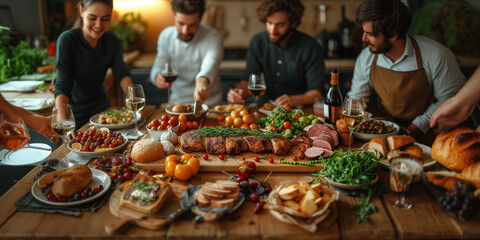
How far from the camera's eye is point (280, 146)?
1.81 metres

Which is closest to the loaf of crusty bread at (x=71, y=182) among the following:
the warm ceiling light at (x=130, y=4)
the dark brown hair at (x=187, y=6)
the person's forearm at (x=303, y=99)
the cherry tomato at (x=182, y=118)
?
the cherry tomato at (x=182, y=118)

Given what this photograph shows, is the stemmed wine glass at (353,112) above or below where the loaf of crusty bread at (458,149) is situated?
above

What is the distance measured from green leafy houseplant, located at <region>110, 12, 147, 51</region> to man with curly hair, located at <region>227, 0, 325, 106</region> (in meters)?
2.13

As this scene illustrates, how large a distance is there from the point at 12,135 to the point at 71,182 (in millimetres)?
347

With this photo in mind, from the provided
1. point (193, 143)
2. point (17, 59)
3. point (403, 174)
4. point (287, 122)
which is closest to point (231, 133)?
point (193, 143)

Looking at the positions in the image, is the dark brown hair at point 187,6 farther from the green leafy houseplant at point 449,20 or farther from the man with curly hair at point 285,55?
the green leafy houseplant at point 449,20

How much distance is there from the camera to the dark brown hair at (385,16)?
8.11 ft

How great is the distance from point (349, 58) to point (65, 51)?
337 cm

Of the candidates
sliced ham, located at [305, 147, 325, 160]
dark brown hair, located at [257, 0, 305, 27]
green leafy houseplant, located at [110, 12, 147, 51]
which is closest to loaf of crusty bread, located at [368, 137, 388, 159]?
sliced ham, located at [305, 147, 325, 160]

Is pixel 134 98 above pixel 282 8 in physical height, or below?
below

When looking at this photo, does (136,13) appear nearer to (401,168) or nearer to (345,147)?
(345,147)

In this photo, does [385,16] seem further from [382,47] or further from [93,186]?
[93,186]

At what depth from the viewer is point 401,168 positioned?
1420 mm

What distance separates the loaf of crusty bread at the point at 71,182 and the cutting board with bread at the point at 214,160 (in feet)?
0.90
